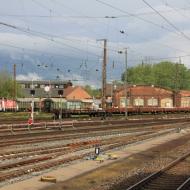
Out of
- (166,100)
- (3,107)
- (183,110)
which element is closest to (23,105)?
(3,107)

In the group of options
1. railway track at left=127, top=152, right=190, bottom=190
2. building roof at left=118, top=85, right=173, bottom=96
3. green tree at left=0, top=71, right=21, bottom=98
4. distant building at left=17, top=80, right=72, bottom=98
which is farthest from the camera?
distant building at left=17, top=80, right=72, bottom=98

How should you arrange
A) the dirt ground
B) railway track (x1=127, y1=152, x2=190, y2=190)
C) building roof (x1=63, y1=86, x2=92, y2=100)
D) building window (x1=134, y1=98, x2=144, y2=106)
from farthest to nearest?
building roof (x1=63, y1=86, x2=92, y2=100), building window (x1=134, y1=98, x2=144, y2=106), the dirt ground, railway track (x1=127, y1=152, x2=190, y2=190)

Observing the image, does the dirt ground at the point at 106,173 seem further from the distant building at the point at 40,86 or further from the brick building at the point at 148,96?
the distant building at the point at 40,86

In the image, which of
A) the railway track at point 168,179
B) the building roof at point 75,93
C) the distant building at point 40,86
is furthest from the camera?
the distant building at point 40,86

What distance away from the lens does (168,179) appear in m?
17.2

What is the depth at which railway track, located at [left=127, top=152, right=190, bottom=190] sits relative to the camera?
611 inches

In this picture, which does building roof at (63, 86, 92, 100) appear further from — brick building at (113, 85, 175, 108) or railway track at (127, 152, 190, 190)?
railway track at (127, 152, 190, 190)

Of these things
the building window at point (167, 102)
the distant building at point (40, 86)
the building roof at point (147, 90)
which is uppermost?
the distant building at point (40, 86)

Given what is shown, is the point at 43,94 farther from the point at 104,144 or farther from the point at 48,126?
the point at 104,144

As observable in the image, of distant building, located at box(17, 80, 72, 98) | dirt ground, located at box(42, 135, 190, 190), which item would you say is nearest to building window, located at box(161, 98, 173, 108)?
distant building, located at box(17, 80, 72, 98)

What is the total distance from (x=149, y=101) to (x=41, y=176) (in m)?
117

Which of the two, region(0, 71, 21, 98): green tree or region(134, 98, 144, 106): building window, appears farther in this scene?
region(134, 98, 144, 106): building window

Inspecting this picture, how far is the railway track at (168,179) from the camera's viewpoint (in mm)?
15508

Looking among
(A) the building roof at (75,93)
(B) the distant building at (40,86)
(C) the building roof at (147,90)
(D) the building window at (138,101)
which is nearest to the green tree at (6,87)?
(B) the distant building at (40,86)
